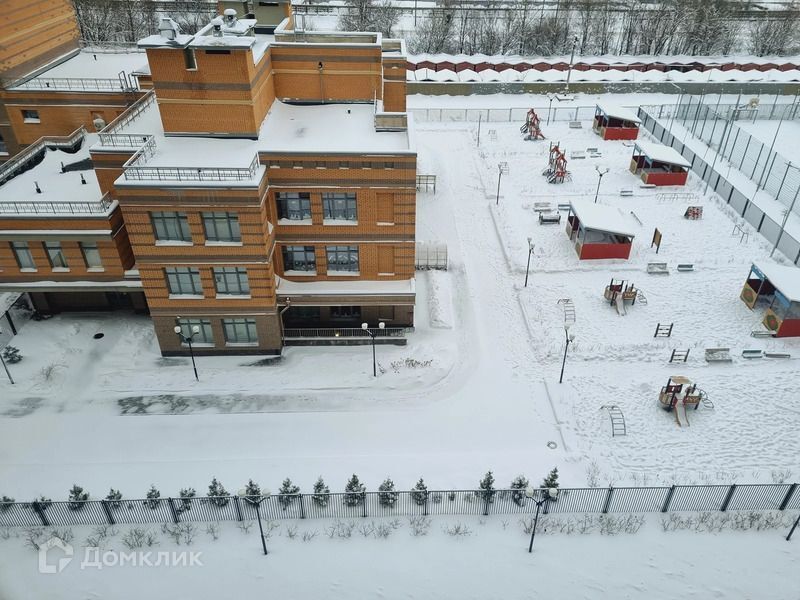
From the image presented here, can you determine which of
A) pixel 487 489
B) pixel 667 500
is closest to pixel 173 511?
pixel 487 489

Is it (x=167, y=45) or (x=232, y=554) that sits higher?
(x=167, y=45)

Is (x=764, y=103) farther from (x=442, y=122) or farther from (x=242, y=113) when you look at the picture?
(x=242, y=113)

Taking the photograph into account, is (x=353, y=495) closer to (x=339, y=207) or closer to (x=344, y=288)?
(x=344, y=288)

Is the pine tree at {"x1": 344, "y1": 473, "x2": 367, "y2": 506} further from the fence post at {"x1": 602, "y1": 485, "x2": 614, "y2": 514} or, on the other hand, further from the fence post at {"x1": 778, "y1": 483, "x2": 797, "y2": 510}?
the fence post at {"x1": 778, "y1": 483, "x2": 797, "y2": 510}

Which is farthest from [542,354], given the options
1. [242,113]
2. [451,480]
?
[242,113]

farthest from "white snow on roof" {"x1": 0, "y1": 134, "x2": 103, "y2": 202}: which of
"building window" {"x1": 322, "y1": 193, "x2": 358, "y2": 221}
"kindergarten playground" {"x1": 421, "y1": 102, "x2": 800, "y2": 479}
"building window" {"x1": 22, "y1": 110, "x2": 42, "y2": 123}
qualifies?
A: "kindergarten playground" {"x1": 421, "y1": 102, "x2": 800, "y2": 479}

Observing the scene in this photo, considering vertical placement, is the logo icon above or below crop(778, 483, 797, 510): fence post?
below
